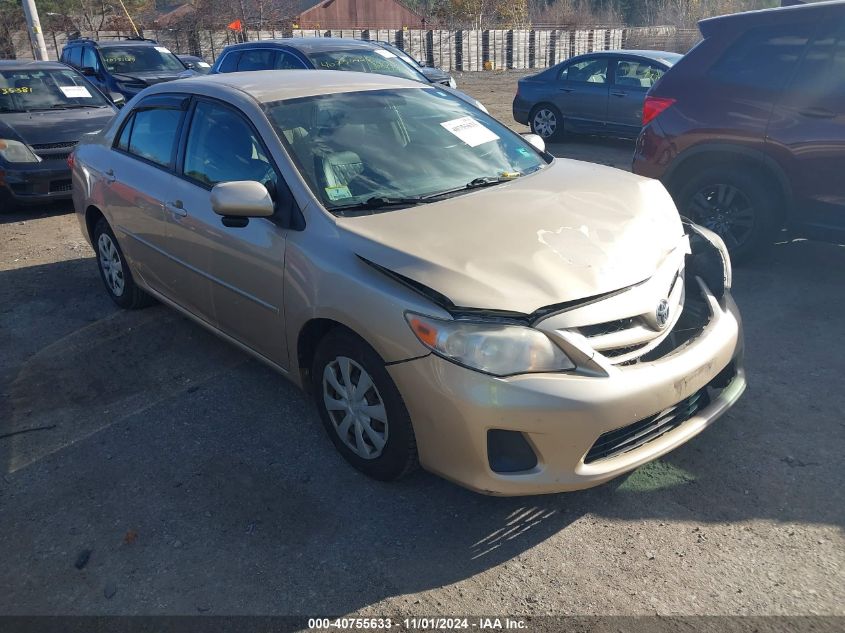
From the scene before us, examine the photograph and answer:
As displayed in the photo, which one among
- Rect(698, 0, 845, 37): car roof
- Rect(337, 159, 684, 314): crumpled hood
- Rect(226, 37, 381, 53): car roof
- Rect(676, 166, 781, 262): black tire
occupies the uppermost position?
Rect(698, 0, 845, 37): car roof

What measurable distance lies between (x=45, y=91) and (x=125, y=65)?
15.0ft

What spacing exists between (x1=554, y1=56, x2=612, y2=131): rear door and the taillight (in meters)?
5.85

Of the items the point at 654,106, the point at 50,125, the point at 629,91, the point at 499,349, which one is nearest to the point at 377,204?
the point at 499,349

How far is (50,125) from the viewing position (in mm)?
8586

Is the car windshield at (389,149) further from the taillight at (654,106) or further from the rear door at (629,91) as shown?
the rear door at (629,91)

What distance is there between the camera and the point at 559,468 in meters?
2.70

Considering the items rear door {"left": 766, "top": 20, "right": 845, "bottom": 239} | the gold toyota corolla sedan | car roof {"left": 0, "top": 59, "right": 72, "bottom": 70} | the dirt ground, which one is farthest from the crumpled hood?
car roof {"left": 0, "top": 59, "right": 72, "bottom": 70}

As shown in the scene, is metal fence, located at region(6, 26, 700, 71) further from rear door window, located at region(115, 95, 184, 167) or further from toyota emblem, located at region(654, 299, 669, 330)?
toyota emblem, located at region(654, 299, 669, 330)

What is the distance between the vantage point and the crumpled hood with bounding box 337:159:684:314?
2.78 metres

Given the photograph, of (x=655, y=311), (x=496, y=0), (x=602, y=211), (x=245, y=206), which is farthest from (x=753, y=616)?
(x=496, y=0)

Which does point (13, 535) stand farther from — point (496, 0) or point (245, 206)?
point (496, 0)

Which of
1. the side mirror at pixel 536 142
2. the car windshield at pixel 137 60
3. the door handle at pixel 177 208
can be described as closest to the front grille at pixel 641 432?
the side mirror at pixel 536 142

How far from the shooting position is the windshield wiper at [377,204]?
131 inches

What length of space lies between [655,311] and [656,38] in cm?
3575
